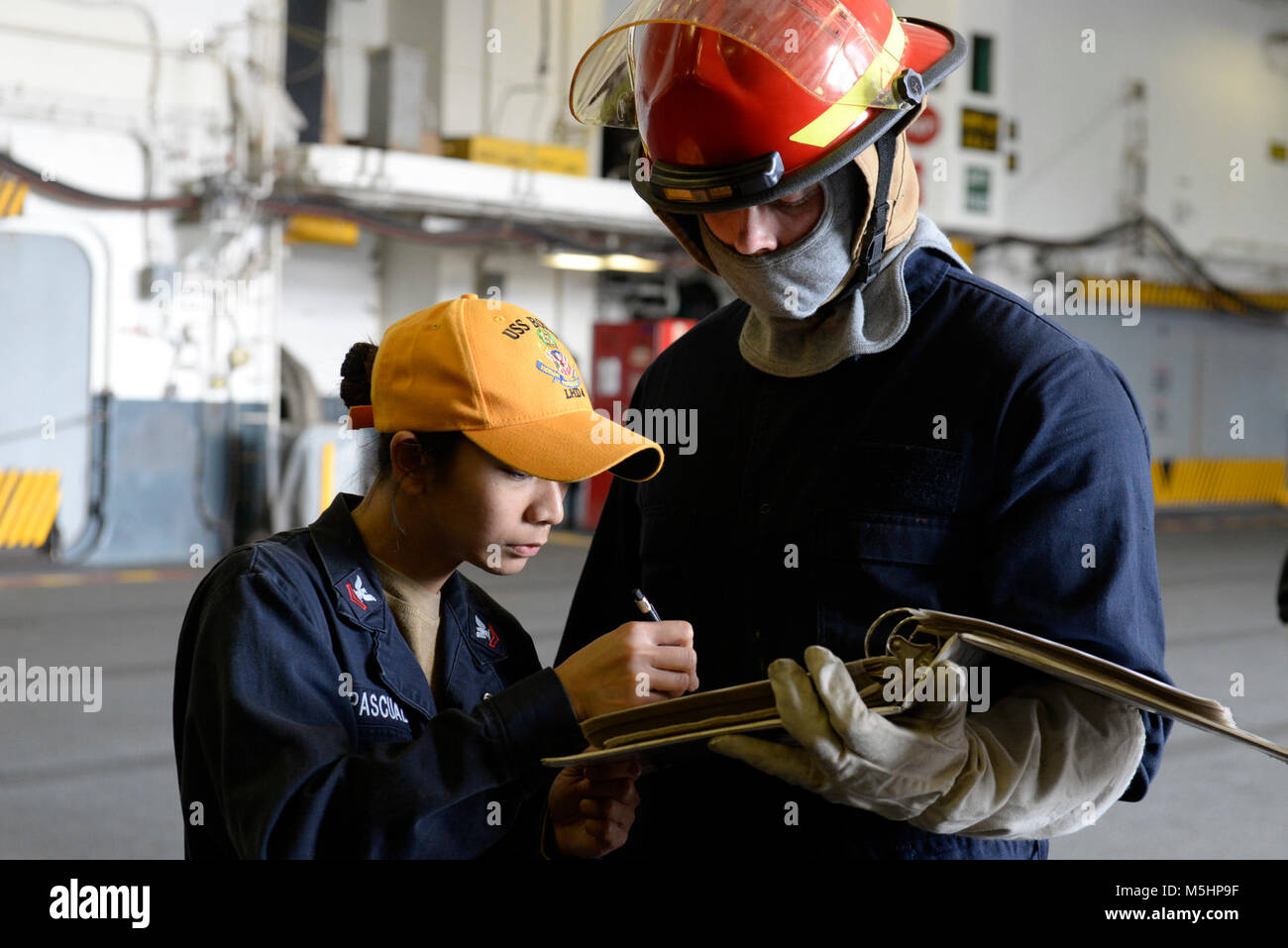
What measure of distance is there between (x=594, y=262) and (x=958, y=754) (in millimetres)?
12966

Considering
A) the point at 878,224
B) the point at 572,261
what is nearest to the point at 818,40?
the point at 878,224

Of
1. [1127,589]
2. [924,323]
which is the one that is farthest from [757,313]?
[1127,589]

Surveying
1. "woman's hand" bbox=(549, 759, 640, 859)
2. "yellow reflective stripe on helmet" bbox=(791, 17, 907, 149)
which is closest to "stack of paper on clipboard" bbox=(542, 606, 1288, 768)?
"woman's hand" bbox=(549, 759, 640, 859)

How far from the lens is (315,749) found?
1389 mm

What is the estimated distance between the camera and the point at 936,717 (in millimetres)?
1298

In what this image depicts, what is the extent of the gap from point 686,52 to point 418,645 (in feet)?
2.75

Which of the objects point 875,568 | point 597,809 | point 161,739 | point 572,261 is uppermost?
point 572,261

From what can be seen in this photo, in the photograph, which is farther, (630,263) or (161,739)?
(630,263)

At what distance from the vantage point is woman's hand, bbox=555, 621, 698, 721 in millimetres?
1437

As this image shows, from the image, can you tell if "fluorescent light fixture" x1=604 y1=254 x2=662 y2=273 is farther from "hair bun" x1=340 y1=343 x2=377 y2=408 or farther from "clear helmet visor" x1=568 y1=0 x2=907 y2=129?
"clear helmet visor" x1=568 y1=0 x2=907 y2=129

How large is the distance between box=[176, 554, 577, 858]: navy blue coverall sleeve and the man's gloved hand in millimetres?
248

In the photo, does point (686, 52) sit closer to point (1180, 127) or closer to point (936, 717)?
point (936, 717)

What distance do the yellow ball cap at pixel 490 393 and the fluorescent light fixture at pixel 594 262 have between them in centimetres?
1189

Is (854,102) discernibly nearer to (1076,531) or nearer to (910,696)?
(1076,531)
